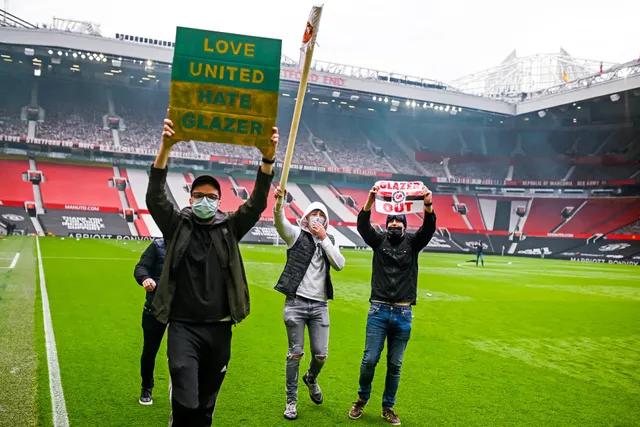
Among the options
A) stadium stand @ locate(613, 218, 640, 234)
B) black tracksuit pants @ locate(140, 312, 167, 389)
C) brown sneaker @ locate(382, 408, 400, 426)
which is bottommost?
brown sneaker @ locate(382, 408, 400, 426)

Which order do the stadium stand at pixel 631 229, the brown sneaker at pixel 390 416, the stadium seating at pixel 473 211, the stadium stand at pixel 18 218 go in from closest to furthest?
1. the brown sneaker at pixel 390 416
2. the stadium stand at pixel 18 218
3. the stadium stand at pixel 631 229
4. the stadium seating at pixel 473 211

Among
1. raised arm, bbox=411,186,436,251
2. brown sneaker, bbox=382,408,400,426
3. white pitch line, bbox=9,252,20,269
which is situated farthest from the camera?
white pitch line, bbox=9,252,20,269

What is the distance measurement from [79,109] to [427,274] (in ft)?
147

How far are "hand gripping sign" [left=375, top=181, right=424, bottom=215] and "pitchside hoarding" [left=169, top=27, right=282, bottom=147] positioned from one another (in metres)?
2.01

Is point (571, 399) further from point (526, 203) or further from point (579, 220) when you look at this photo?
point (526, 203)

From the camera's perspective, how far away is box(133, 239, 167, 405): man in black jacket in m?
5.81

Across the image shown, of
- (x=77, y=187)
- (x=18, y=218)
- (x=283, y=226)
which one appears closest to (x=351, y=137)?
(x=77, y=187)

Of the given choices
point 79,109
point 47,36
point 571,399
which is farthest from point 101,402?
point 79,109

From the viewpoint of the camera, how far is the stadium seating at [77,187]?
4625 centimetres

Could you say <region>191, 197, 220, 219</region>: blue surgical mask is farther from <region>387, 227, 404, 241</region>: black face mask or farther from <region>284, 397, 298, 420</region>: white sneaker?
<region>284, 397, 298, 420</region>: white sneaker

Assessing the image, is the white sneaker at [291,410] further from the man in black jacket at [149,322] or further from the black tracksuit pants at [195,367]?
the black tracksuit pants at [195,367]

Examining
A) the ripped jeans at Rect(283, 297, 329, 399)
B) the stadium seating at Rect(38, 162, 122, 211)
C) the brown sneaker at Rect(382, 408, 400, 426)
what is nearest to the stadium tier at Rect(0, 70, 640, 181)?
the stadium seating at Rect(38, 162, 122, 211)

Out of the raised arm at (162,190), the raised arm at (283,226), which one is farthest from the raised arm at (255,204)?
the raised arm at (283,226)

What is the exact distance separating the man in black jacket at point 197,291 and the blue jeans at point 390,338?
2046 millimetres
